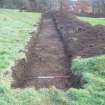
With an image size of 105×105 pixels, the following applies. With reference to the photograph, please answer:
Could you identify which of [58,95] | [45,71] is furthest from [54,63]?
[58,95]

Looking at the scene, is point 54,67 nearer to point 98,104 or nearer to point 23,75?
point 23,75

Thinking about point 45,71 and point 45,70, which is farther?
point 45,70

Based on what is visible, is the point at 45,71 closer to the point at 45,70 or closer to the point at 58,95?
the point at 45,70

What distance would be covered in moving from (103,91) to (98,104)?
2.98 ft

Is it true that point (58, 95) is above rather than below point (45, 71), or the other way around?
above

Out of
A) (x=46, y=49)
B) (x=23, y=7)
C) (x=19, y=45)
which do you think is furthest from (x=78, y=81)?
(x=23, y=7)

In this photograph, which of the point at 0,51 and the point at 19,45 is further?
the point at 19,45

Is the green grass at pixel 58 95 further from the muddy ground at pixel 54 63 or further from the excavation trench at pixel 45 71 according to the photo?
the excavation trench at pixel 45 71

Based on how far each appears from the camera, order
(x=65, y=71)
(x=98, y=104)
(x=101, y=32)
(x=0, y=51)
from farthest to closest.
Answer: (x=101, y=32) → (x=0, y=51) → (x=65, y=71) → (x=98, y=104)

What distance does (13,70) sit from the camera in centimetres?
1141

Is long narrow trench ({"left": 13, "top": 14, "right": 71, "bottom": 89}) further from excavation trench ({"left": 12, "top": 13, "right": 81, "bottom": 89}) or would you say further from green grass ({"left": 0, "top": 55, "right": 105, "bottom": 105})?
green grass ({"left": 0, "top": 55, "right": 105, "bottom": 105})

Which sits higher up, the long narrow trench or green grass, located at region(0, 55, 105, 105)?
green grass, located at region(0, 55, 105, 105)

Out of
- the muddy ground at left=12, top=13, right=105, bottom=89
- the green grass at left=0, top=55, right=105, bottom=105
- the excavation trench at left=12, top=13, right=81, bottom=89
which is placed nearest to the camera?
the green grass at left=0, top=55, right=105, bottom=105

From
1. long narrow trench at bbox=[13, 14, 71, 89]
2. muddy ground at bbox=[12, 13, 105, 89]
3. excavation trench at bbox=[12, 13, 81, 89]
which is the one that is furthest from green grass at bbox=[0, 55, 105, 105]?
long narrow trench at bbox=[13, 14, 71, 89]
